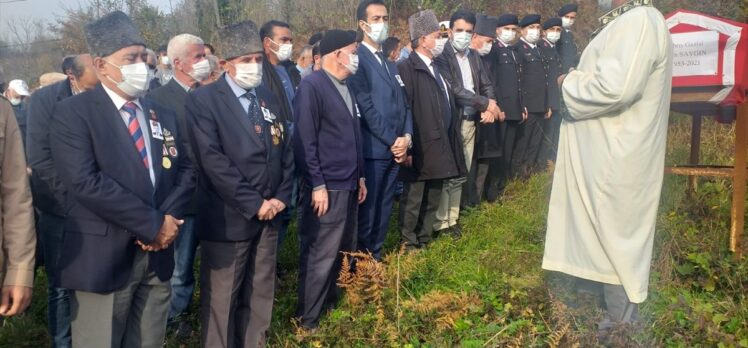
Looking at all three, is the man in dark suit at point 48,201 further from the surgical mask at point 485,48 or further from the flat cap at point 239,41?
the surgical mask at point 485,48

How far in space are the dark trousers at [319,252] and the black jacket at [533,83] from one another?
3.98m

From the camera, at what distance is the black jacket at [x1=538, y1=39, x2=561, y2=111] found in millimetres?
8023

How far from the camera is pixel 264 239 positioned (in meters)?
3.90

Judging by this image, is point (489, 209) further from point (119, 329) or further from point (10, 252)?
point (10, 252)

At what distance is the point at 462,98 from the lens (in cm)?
629

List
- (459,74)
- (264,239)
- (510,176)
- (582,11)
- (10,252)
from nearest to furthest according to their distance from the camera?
(10,252)
(264,239)
(459,74)
(510,176)
(582,11)

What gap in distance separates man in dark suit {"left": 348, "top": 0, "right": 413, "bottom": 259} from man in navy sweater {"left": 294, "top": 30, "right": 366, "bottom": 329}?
0.51 metres

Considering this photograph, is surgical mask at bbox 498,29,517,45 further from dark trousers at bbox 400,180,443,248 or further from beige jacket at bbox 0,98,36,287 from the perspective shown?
beige jacket at bbox 0,98,36,287

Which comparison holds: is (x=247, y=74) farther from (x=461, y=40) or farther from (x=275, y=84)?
(x=461, y=40)

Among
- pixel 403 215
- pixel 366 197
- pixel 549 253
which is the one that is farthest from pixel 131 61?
pixel 403 215

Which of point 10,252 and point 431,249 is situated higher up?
point 10,252

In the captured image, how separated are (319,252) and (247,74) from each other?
1272mm

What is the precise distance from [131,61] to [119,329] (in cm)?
128

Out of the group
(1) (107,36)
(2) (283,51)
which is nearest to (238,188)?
(1) (107,36)
